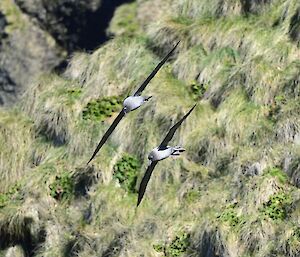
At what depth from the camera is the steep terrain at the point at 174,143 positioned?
1318cm

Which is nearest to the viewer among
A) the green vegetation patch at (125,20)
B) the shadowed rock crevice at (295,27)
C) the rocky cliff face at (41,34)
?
the shadowed rock crevice at (295,27)

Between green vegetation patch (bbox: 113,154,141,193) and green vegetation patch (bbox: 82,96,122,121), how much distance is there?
1067 millimetres

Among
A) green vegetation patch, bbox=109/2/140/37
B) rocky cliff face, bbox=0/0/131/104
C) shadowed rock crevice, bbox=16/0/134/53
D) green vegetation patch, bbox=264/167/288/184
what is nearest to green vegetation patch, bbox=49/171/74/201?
green vegetation patch, bbox=264/167/288/184

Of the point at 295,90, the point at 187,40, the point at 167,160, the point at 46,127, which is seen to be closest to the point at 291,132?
the point at 295,90

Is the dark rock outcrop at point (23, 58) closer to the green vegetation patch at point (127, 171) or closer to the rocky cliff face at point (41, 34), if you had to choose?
the rocky cliff face at point (41, 34)

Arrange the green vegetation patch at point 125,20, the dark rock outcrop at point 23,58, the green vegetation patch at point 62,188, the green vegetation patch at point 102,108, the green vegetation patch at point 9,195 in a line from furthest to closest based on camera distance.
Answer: the dark rock outcrop at point 23,58 → the green vegetation patch at point 125,20 → the green vegetation patch at point 102,108 → the green vegetation patch at point 9,195 → the green vegetation patch at point 62,188

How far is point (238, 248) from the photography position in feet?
41.4

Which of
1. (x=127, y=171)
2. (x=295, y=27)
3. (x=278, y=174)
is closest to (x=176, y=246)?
(x=278, y=174)

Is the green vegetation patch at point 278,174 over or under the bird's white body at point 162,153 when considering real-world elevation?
under

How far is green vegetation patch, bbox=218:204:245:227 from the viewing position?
12883 millimetres

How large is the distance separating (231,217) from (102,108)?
3.78m

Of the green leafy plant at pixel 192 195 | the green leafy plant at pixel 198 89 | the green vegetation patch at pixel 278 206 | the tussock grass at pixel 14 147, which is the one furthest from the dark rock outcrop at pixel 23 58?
the green vegetation patch at pixel 278 206

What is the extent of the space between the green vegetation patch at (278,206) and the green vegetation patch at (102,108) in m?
3.77

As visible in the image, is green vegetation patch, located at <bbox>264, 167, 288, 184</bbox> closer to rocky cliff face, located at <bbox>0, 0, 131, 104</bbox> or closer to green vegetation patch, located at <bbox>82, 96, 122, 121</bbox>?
green vegetation patch, located at <bbox>82, 96, 122, 121</bbox>
